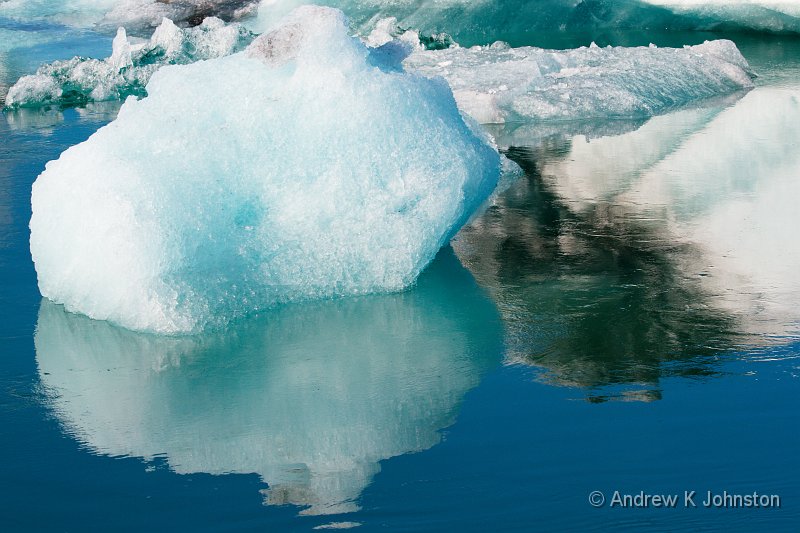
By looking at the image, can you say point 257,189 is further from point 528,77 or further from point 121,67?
point 121,67

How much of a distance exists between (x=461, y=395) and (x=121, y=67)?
6.50 metres

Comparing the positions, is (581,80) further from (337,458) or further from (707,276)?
(337,458)

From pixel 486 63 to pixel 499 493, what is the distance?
6177 mm

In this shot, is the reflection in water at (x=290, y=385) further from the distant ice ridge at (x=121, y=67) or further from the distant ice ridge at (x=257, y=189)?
the distant ice ridge at (x=121, y=67)

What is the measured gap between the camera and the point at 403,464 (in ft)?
8.22

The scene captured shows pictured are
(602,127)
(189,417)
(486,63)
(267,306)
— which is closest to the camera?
→ (189,417)

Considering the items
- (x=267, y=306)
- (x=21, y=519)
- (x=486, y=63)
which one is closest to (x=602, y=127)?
(x=486, y=63)

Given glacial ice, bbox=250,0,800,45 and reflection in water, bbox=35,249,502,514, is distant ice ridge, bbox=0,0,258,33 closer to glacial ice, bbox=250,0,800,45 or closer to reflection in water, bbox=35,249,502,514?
glacial ice, bbox=250,0,800,45

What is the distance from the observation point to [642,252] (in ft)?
13.1

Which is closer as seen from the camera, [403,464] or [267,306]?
[403,464]

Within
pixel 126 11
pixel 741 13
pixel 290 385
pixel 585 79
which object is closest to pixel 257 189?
pixel 290 385

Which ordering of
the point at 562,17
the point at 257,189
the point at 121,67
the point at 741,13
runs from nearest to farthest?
the point at 257,189 → the point at 121,67 → the point at 741,13 → the point at 562,17

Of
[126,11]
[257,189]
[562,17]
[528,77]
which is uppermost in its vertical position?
[257,189]

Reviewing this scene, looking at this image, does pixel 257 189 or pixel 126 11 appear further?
pixel 126 11
